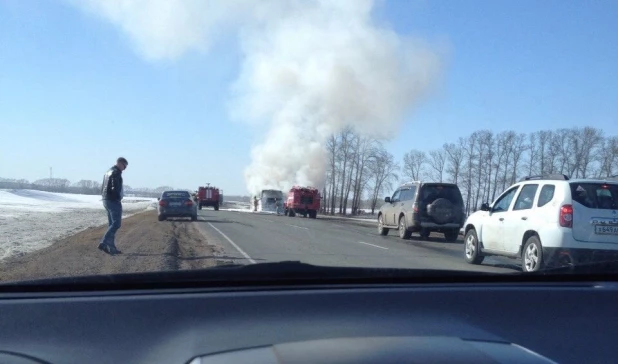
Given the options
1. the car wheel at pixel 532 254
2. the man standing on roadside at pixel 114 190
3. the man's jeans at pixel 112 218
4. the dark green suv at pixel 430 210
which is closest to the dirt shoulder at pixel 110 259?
the man's jeans at pixel 112 218

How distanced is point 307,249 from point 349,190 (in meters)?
56.6

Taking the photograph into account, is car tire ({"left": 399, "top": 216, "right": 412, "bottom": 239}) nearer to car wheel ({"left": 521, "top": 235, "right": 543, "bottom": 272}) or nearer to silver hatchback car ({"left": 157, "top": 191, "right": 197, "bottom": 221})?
silver hatchback car ({"left": 157, "top": 191, "right": 197, "bottom": 221})

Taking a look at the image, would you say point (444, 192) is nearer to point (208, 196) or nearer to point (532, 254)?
point (532, 254)

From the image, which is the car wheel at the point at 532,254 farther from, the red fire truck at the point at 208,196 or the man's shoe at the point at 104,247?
the red fire truck at the point at 208,196

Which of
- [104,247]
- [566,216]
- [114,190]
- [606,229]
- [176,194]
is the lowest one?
[104,247]

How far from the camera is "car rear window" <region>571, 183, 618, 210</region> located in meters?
9.88

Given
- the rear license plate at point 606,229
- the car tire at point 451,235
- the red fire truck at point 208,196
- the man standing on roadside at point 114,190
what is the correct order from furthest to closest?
the red fire truck at point 208,196 < the car tire at point 451,235 < the man standing on roadside at point 114,190 < the rear license plate at point 606,229

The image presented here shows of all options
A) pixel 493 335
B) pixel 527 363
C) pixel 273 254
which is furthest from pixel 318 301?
pixel 273 254

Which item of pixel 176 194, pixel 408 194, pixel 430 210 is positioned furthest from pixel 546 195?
pixel 176 194

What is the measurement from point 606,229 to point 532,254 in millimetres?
1150

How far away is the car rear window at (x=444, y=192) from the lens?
67.7 ft

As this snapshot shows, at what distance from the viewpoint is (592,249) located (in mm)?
9711

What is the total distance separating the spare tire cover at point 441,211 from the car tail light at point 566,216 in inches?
393

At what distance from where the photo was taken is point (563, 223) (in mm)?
9844
